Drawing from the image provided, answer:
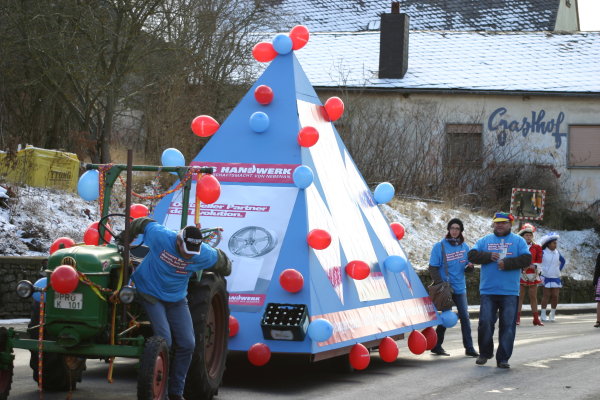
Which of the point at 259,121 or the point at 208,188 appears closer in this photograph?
the point at 208,188

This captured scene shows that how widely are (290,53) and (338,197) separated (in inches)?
72.1

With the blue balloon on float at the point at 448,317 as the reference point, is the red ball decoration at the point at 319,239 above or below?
above

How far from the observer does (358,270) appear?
1184 centimetres

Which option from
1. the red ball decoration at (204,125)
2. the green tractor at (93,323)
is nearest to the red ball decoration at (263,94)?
the red ball decoration at (204,125)

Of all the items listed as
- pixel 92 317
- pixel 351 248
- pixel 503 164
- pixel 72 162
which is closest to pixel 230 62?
pixel 72 162

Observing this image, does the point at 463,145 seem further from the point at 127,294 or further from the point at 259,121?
the point at 127,294

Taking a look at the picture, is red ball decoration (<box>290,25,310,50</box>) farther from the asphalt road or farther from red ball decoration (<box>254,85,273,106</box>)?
the asphalt road

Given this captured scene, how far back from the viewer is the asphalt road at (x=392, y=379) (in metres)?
10.4

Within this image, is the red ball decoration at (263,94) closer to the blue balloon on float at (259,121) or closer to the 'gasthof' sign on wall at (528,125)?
the blue balloon on float at (259,121)

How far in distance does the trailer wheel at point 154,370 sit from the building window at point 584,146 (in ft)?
112

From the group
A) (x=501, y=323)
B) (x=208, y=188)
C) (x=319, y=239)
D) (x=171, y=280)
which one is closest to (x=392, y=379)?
(x=319, y=239)

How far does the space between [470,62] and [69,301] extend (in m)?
35.4

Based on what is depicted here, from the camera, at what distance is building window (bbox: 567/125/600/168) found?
40.6 meters

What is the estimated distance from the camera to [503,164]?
3862cm
